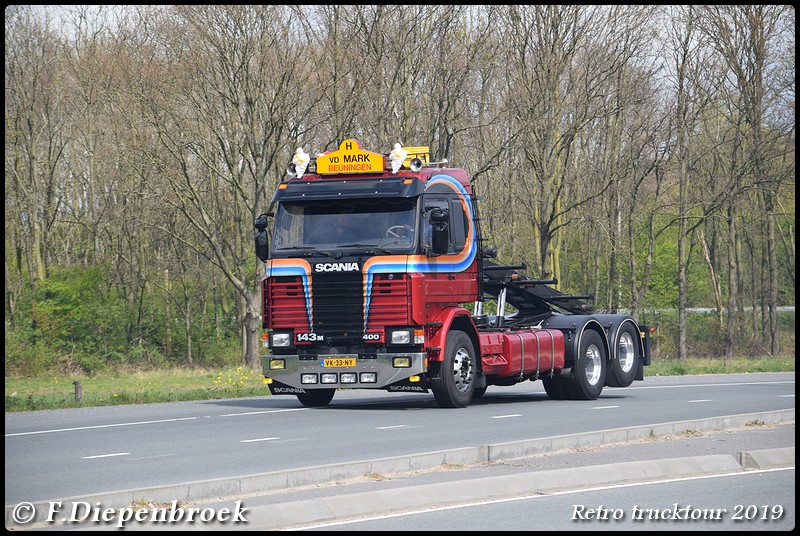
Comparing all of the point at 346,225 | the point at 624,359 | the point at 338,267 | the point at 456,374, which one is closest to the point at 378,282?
the point at 338,267

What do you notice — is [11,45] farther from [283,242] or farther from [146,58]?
[283,242]

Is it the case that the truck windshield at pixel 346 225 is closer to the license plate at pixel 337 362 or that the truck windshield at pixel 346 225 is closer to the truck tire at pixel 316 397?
the license plate at pixel 337 362

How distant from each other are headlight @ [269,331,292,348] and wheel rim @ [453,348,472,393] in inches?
108

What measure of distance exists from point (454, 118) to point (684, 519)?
107ft

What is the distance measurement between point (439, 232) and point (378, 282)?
4.12 ft

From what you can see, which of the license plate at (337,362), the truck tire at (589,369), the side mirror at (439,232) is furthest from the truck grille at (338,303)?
the truck tire at (589,369)

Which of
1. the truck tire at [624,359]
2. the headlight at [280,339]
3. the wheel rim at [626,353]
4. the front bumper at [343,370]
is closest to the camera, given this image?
the front bumper at [343,370]

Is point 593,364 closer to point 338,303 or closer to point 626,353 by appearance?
point 626,353

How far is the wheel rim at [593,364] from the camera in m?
21.6

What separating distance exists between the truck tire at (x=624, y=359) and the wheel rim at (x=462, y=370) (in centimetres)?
416

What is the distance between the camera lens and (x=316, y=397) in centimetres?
2044

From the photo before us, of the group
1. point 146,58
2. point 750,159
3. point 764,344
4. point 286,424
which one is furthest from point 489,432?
point 764,344

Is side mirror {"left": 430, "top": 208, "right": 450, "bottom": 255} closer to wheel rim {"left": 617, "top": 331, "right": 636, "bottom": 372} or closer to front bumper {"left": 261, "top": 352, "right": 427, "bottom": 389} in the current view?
front bumper {"left": 261, "top": 352, "right": 427, "bottom": 389}

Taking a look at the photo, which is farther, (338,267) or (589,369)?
(589,369)
